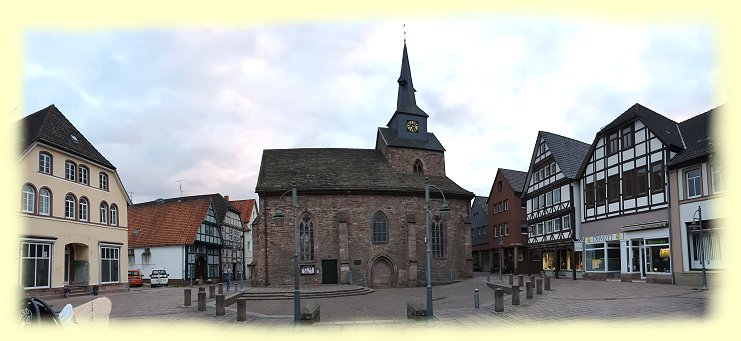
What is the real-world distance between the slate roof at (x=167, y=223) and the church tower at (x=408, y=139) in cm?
1769

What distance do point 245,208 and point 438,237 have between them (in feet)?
103

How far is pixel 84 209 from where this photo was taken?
33.6m

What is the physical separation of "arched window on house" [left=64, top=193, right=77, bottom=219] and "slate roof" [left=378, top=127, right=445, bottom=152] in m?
22.8

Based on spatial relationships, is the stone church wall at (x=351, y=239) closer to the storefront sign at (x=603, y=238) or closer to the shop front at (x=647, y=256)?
the storefront sign at (x=603, y=238)

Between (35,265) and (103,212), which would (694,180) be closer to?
(35,265)

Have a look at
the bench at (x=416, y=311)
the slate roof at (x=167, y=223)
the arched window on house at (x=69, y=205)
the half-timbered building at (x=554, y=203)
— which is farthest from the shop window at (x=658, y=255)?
the slate roof at (x=167, y=223)

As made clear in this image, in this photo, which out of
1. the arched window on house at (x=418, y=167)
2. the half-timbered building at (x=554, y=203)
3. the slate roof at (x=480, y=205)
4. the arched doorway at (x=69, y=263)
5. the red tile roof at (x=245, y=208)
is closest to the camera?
the arched doorway at (x=69, y=263)

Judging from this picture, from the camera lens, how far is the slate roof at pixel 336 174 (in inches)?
1566

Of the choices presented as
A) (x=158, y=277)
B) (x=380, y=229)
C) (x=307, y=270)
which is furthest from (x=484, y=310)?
(x=158, y=277)

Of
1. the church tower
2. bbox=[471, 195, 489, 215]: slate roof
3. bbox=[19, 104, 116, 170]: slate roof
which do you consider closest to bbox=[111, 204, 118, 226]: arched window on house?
bbox=[19, 104, 116, 170]: slate roof

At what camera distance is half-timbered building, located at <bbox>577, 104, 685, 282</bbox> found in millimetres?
28984

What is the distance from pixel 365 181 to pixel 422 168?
6.90 m

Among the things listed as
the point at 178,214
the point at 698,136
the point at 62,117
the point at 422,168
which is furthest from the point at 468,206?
the point at 62,117

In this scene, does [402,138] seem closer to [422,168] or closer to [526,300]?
[422,168]
